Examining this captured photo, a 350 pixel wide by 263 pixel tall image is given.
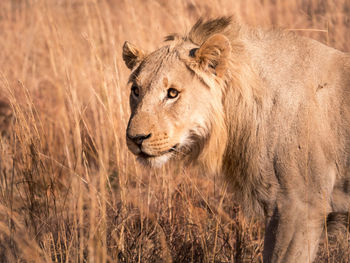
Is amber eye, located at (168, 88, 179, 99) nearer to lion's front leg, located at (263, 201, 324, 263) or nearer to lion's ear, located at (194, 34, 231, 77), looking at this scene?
lion's ear, located at (194, 34, 231, 77)

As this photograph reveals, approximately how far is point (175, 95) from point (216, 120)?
0.36 metres

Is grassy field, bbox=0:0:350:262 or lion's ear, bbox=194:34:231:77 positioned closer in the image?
lion's ear, bbox=194:34:231:77

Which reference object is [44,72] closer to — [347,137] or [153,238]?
[153,238]

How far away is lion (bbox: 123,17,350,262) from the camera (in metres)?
3.16

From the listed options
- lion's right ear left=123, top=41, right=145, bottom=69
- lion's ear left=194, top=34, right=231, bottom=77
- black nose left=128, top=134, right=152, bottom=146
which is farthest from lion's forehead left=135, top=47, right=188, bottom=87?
black nose left=128, top=134, right=152, bottom=146

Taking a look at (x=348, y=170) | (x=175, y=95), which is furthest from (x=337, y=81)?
(x=175, y=95)

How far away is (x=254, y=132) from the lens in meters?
3.33

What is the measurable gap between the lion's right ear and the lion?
31cm

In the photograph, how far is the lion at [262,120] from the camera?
10.4 ft

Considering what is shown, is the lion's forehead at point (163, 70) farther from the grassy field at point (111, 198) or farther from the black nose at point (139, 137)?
the grassy field at point (111, 198)

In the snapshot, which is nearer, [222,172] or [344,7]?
[222,172]

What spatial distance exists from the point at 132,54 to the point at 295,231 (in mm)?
1978

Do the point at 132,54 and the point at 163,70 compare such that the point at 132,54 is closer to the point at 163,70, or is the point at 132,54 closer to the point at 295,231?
the point at 163,70

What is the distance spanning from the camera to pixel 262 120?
331cm
